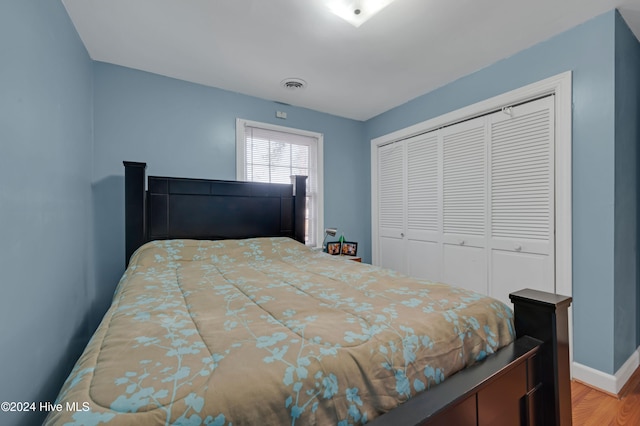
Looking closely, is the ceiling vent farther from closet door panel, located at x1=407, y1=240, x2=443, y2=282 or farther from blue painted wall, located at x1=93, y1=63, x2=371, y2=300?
closet door panel, located at x1=407, y1=240, x2=443, y2=282

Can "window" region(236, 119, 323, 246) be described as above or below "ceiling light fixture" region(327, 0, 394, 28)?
below

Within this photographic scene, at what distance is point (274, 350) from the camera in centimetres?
76

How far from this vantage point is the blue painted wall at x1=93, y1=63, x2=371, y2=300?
2.41 m

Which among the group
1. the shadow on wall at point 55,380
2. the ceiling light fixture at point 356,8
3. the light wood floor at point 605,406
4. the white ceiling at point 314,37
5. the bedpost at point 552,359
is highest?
the white ceiling at point 314,37

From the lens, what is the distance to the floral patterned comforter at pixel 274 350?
59 cm

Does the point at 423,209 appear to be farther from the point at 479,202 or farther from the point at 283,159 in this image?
the point at 283,159

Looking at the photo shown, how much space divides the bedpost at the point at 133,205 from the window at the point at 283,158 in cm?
92

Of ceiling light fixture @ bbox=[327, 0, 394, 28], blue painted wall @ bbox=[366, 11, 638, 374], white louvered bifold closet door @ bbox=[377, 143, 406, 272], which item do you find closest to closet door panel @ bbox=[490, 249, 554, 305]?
blue painted wall @ bbox=[366, 11, 638, 374]

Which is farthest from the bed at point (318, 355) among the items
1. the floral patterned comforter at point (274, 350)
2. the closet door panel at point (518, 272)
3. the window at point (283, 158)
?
the window at point (283, 158)

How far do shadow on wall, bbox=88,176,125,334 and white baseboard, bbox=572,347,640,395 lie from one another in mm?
3592

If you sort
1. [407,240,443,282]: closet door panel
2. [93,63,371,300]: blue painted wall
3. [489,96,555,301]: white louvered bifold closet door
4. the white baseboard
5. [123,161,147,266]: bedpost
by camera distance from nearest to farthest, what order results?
the white baseboard → [489,96,555,301]: white louvered bifold closet door → [123,161,147,266]: bedpost → [93,63,371,300]: blue painted wall → [407,240,443,282]: closet door panel

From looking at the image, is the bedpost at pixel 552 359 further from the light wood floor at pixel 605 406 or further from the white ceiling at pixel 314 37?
the white ceiling at pixel 314 37

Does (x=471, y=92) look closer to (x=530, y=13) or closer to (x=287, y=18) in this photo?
(x=530, y=13)

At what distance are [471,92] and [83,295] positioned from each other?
368 cm
